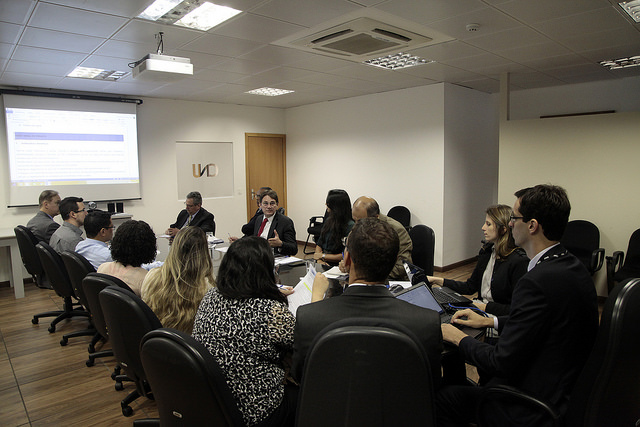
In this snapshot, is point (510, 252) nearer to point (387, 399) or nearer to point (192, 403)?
point (387, 399)

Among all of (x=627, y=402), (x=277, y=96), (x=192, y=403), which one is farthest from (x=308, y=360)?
(x=277, y=96)

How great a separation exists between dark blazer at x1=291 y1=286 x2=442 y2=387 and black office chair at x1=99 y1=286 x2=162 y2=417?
710 mm

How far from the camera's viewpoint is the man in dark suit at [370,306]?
1.34 m

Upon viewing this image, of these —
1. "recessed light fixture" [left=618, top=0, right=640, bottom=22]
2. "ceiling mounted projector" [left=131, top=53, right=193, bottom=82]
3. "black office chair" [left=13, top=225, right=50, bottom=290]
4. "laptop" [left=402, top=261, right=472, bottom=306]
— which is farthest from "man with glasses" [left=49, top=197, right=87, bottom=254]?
"recessed light fixture" [left=618, top=0, right=640, bottom=22]

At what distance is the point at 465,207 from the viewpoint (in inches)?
253

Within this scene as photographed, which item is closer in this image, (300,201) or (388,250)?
(388,250)

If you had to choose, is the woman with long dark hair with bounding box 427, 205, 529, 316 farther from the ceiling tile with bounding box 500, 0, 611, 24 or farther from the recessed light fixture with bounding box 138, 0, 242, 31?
the recessed light fixture with bounding box 138, 0, 242, 31

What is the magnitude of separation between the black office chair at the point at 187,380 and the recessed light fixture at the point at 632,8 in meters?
3.74

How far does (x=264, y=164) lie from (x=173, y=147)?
6.12ft

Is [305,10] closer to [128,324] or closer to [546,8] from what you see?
[546,8]

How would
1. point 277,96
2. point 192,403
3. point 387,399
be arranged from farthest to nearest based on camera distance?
point 277,96 < point 192,403 < point 387,399

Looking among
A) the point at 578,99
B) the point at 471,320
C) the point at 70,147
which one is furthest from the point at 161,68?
the point at 578,99

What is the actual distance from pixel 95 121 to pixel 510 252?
240 inches

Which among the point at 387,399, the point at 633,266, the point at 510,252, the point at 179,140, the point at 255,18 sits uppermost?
the point at 255,18
